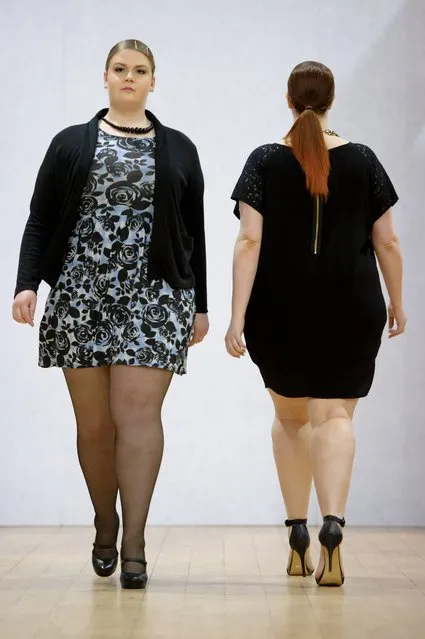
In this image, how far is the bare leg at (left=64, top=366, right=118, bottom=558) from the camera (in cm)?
339

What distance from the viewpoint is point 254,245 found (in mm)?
3441

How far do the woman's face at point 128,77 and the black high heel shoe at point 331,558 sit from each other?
126 centimetres

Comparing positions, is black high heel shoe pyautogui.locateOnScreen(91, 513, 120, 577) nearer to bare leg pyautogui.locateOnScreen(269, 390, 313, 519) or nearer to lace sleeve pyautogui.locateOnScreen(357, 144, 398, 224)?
bare leg pyautogui.locateOnScreen(269, 390, 313, 519)

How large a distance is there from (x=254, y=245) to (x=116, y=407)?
1.91 feet

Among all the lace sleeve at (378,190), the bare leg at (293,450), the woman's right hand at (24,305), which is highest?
the lace sleeve at (378,190)

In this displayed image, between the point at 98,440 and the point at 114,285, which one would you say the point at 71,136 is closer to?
the point at 114,285

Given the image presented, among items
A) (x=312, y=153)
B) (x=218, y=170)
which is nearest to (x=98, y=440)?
(x=312, y=153)

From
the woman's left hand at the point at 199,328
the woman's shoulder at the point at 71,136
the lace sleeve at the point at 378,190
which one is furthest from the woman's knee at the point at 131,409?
→ the lace sleeve at the point at 378,190

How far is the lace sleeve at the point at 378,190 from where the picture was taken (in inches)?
136

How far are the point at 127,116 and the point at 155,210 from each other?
12.1 inches

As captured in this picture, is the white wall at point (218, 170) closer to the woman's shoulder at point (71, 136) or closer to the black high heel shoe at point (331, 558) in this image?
the woman's shoulder at point (71, 136)

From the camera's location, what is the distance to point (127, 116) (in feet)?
11.4

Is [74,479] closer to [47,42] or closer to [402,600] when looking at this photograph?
[47,42]

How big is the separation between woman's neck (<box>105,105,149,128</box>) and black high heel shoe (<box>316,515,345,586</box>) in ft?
3.97
